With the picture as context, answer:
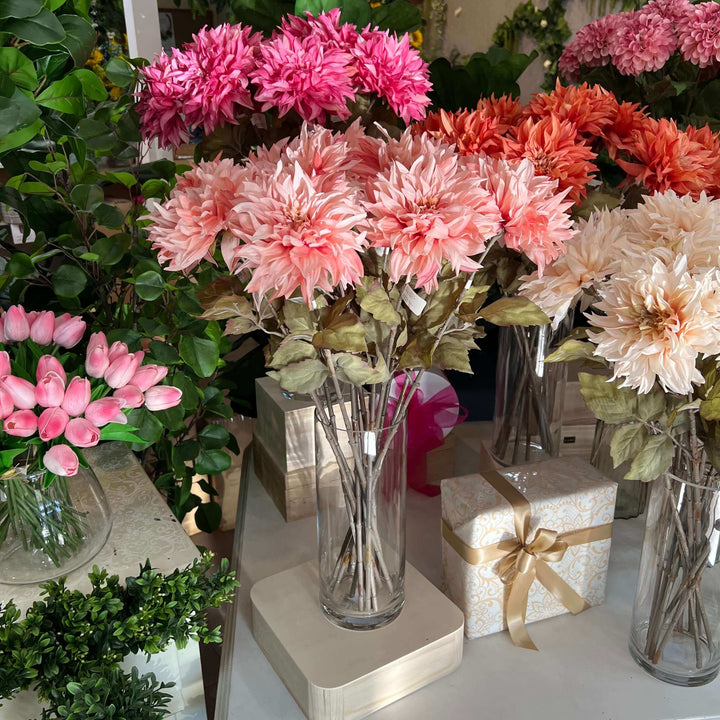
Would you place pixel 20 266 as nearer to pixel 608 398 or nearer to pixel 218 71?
pixel 218 71

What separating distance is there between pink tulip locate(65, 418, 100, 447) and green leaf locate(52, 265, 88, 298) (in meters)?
0.28

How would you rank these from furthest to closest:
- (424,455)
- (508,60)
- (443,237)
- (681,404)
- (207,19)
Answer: (207,19) → (508,60) → (424,455) → (681,404) → (443,237)

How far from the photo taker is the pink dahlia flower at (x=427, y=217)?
0.46 meters

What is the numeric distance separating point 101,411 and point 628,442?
1.47 feet

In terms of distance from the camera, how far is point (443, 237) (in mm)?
461

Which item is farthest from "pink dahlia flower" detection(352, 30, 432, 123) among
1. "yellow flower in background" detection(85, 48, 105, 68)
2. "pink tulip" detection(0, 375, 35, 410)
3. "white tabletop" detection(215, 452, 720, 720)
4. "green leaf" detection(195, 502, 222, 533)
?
"yellow flower in background" detection(85, 48, 105, 68)

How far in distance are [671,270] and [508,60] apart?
82 cm

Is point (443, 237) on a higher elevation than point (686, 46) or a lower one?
lower

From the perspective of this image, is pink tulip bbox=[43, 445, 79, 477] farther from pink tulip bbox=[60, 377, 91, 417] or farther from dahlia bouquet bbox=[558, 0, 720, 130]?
dahlia bouquet bbox=[558, 0, 720, 130]

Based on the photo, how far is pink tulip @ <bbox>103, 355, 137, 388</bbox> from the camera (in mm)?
620

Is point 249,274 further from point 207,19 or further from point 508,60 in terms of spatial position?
point 207,19

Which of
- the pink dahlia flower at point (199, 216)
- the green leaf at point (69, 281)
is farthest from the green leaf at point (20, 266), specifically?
the pink dahlia flower at point (199, 216)

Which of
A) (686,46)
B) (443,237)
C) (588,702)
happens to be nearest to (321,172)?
(443,237)

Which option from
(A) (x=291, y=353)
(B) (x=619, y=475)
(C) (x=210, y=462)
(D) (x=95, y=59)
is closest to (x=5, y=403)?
(A) (x=291, y=353)
